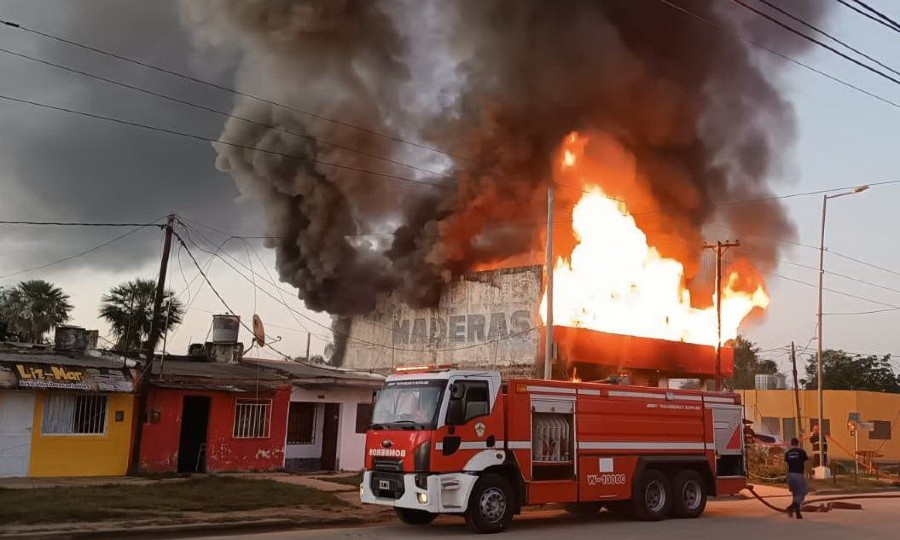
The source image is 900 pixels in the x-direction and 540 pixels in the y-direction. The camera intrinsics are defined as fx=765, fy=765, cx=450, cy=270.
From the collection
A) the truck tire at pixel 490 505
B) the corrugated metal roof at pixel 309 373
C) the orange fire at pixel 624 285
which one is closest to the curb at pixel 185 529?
the truck tire at pixel 490 505

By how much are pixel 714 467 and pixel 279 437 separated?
40.2ft

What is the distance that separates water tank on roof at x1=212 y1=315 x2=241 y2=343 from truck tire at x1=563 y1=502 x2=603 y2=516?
14.1 m

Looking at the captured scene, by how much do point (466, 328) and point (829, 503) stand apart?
62.8ft

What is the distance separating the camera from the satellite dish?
82.9ft

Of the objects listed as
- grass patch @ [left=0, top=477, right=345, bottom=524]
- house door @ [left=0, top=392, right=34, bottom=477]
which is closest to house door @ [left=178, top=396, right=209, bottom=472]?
grass patch @ [left=0, top=477, right=345, bottom=524]

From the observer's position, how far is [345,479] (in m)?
20.4

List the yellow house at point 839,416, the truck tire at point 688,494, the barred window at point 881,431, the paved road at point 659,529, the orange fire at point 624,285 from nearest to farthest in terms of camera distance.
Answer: the paved road at point 659,529, the truck tire at point 688,494, the orange fire at point 624,285, the yellow house at point 839,416, the barred window at point 881,431

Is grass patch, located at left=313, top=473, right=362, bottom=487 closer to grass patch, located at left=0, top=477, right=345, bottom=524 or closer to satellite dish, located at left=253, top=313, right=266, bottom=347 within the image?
grass patch, located at left=0, top=477, right=345, bottom=524

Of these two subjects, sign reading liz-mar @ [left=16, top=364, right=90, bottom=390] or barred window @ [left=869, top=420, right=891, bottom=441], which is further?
barred window @ [left=869, top=420, right=891, bottom=441]

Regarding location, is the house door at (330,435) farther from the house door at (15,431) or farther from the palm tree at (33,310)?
the palm tree at (33,310)

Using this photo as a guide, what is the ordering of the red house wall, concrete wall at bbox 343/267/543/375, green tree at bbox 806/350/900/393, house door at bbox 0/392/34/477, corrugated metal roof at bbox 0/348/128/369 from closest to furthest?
house door at bbox 0/392/34/477, corrugated metal roof at bbox 0/348/128/369, the red house wall, concrete wall at bbox 343/267/543/375, green tree at bbox 806/350/900/393

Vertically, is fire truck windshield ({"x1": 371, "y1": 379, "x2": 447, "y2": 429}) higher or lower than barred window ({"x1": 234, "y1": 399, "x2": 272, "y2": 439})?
higher

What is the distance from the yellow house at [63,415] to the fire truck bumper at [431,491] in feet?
32.4

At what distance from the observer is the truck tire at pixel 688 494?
1490 cm
